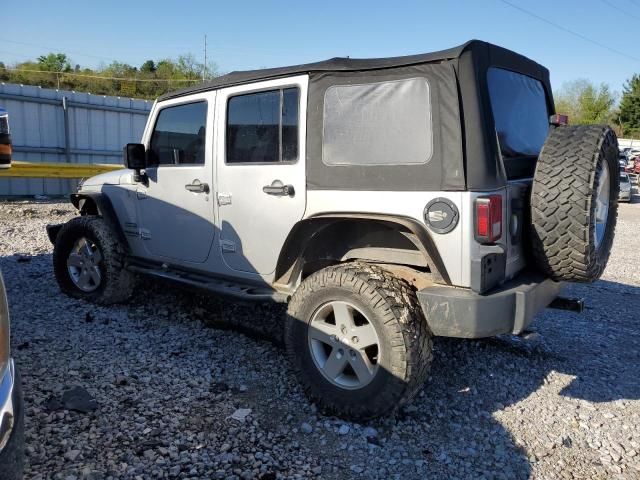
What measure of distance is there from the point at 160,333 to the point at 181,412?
142 cm

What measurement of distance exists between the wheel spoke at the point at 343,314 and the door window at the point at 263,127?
1.03 metres

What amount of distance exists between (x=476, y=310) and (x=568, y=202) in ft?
2.68

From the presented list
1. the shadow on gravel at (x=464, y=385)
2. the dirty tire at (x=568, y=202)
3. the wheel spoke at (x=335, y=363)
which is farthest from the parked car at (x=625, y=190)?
the wheel spoke at (x=335, y=363)

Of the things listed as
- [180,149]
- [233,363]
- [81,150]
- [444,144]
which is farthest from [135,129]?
[444,144]

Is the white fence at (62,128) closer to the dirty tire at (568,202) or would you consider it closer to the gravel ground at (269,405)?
the gravel ground at (269,405)

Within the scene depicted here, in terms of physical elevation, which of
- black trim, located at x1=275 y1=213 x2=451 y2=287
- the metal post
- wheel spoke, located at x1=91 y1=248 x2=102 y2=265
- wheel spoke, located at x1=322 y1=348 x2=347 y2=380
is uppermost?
the metal post

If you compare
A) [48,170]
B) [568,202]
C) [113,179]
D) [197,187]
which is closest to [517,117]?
[568,202]

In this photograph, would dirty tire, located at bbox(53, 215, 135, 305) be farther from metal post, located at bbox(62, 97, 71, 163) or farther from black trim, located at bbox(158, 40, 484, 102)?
metal post, located at bbox(62, 97, 71, 163)

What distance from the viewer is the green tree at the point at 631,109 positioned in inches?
2427

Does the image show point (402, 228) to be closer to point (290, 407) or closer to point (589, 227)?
point (589, 227)

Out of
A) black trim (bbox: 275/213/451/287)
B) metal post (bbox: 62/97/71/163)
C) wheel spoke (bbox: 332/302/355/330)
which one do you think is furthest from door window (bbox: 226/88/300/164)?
metal post (bbox: 62/97/71/163)

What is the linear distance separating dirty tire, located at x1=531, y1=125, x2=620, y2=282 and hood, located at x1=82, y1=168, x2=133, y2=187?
355 centimetres

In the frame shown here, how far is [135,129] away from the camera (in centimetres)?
1645

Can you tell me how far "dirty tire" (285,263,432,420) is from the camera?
2.99m
